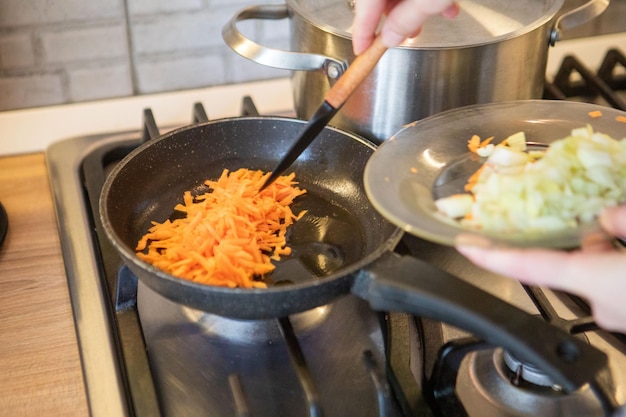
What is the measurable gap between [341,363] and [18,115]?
0.65 metres

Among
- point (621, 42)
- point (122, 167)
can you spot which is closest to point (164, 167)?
point (122, 167)

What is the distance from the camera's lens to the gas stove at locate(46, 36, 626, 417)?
2.27ft

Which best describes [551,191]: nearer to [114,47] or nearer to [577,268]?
[577,268]

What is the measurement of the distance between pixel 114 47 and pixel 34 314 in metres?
0.46

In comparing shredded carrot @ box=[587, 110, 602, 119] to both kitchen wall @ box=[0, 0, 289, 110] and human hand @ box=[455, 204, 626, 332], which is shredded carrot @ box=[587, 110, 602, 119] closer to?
human hand @ box=[455, 204, 626, 332]

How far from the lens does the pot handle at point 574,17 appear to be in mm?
871

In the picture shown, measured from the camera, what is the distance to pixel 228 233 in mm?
793

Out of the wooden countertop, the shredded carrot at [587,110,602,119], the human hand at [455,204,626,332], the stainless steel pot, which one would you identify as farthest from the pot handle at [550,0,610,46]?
the wooden countertop

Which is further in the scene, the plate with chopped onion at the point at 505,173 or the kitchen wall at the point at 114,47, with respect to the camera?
the kitchen wall at the point at 114,47

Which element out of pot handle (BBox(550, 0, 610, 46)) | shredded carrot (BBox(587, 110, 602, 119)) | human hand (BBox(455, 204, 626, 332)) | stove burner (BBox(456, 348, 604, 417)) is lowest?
stove burner (BBox(456, 348, 604, 417))

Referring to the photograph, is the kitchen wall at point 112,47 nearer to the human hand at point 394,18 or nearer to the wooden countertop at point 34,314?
the wooden countertop at point 34,314

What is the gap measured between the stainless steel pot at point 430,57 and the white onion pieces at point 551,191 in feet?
0.55

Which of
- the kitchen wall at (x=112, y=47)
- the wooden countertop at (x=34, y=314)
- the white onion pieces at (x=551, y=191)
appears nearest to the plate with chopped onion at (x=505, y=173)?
the white onion pieces at (x=551, y=191)

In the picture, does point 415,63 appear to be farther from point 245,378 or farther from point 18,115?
point 18,115
